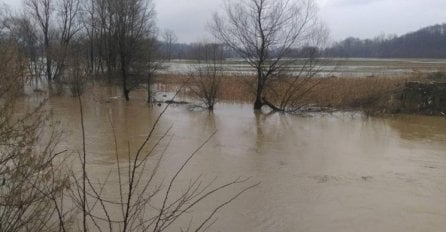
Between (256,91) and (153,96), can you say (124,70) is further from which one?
(256,91)

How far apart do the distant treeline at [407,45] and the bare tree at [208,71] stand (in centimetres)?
8019

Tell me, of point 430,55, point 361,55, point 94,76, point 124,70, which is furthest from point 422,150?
point 361,55

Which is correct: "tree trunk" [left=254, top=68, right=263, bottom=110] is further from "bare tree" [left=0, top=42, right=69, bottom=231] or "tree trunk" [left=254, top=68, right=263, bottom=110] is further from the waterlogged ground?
"bare tree" [left=0, top=42, right=69, bottom=231]

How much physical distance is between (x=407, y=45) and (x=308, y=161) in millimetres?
118075

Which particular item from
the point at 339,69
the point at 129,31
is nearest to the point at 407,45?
the point at 339,69

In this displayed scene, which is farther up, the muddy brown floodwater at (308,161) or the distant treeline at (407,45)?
the distant treeline at (407,45)

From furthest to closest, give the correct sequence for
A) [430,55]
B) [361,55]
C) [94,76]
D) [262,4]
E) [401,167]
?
[361,55] < [430,55] < [94,76] < [262,4] < [401,167]

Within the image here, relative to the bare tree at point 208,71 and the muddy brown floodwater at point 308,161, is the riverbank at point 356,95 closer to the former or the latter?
the bare tree at point 208,71

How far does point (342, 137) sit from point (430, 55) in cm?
9588

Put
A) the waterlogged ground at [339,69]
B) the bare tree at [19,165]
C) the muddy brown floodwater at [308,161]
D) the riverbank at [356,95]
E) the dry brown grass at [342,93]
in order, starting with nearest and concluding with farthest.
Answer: the bare tree at [19,165] → the muddy brown floodwater at [308,161] → the riverbank at [356,95] → the dry brown grass at [342,93] → the waterlogged ground at [339,69]

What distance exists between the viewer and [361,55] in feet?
453

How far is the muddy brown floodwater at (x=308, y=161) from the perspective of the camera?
8.74 meters

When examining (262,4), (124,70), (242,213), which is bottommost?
(242,213)

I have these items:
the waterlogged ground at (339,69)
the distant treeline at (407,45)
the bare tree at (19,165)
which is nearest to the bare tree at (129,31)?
the waterlogged ground at (339,69)
